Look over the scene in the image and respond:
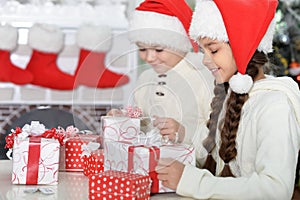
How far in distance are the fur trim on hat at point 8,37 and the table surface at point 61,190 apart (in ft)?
8.40

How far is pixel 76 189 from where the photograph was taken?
142 cm

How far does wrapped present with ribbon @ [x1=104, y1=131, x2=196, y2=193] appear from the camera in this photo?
51.9 inches

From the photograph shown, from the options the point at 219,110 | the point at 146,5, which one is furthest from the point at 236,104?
the point at 146,5

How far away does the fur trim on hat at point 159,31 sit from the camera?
1.40m

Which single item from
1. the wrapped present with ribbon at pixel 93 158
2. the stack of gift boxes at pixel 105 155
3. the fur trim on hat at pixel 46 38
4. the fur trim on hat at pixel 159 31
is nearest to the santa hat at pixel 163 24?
the fur trim on hat at pixel 159 31

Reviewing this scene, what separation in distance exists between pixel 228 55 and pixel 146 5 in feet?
1.04

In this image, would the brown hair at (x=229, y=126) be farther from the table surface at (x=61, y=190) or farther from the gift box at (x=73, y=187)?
the gift box at (x=73, y=187)

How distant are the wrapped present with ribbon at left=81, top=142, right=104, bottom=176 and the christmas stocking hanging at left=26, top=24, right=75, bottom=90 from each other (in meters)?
2.56

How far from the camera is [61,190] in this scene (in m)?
1.41

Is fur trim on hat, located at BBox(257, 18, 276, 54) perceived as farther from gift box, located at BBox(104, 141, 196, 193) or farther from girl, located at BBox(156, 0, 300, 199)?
gift box, located at BBox(104, 141, 196, 193)

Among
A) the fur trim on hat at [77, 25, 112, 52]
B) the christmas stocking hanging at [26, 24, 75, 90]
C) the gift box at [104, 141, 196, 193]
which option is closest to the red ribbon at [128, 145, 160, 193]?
the gift box at [104, 141, 196, 193]

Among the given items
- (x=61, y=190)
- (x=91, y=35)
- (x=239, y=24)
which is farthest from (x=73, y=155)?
(x=91, y=35)

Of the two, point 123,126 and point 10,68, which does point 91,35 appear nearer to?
point 10,68

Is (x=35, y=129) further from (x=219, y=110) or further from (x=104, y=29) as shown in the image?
(x=104, y=29)
